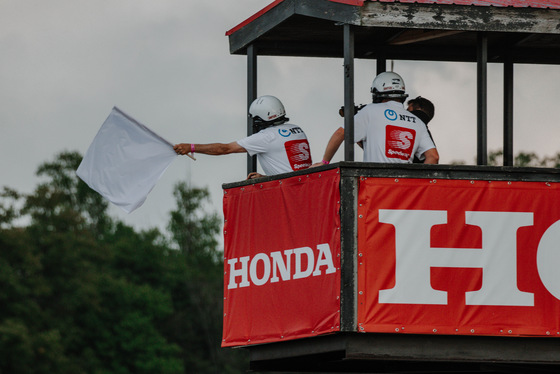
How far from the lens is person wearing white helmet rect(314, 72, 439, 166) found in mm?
17484

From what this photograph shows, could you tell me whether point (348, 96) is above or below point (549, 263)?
above

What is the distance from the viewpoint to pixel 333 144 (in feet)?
57.6

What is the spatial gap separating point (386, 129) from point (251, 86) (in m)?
2.63

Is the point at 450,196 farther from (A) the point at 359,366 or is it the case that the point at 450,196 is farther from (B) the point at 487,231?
(A) the point at 359,366

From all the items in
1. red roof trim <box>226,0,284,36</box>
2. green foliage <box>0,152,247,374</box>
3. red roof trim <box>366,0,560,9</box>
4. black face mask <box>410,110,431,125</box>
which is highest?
green foliage <box>0,152,247,374</box>

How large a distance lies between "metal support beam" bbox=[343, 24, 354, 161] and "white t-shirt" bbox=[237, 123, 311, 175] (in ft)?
3.95

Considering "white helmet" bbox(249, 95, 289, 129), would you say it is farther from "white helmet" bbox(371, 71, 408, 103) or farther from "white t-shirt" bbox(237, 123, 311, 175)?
"white helmet" bbox(371, 71, 408, 103)

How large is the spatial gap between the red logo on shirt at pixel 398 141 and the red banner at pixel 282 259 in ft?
3.13

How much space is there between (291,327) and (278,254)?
0.85 m

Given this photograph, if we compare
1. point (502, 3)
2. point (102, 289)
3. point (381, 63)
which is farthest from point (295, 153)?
point (102, 289)

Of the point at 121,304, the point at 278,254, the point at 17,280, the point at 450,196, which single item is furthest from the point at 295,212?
the point at 121,304

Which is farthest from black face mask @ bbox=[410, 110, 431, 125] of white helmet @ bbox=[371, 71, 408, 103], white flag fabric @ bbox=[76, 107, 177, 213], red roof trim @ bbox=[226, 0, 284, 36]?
white flag fabric @ bbox=[76, 107, 177, 213]

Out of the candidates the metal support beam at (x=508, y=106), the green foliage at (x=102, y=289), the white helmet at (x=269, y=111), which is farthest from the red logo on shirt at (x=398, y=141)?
the green foliage at (x=102, y=289)

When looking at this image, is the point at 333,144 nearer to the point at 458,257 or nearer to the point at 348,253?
the point at 348,253
